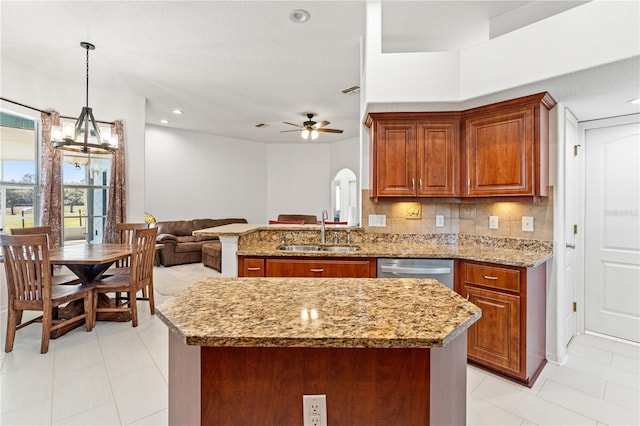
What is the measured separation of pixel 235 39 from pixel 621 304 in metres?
4.45

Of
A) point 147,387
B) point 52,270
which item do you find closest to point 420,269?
point 147,387

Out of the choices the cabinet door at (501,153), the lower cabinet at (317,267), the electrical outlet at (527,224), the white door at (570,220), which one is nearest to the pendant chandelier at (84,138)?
the lower cabinet at (317,267)

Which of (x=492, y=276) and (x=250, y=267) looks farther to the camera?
(x=250, y=267)

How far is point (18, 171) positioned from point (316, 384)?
4.82 meters

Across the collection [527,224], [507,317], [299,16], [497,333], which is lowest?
[497,333]

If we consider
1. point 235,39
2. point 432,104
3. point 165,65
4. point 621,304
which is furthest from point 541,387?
point 165,65

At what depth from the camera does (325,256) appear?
8.82 ft

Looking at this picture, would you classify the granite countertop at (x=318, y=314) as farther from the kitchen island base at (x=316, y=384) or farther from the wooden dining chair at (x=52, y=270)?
the wooden dining chair at (x=52, y=270)

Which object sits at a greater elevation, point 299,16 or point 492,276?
point 299,16

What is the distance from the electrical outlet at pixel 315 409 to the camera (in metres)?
0.99

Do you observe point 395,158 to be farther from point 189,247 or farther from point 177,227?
point 177,227

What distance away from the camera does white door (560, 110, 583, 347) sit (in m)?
2.69

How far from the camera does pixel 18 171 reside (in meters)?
3.96

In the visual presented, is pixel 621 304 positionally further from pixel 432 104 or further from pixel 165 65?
pixel 165 65
